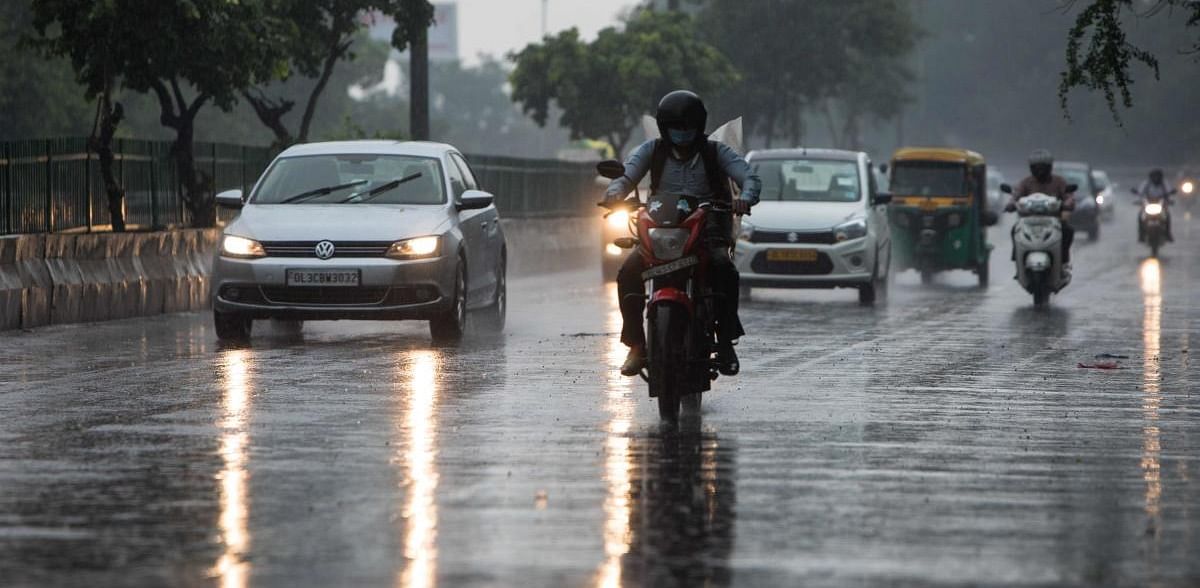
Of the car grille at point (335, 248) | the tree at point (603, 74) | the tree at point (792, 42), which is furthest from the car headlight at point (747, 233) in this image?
the tree at point (792, 42)

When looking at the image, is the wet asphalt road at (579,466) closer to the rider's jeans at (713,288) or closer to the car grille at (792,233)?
the rider's jeans at (713,288)

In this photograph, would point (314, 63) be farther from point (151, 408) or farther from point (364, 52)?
point (364, 52)

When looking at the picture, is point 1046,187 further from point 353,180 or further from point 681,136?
point 681,136

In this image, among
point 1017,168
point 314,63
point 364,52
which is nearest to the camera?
point 314,63

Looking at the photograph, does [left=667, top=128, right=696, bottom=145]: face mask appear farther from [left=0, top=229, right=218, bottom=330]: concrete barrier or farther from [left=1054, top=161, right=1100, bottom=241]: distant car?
[left=1054, top=161, right=1100, bottom=241]: distant car

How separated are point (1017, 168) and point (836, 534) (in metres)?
142

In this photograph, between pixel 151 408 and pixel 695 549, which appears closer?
pixel 695 549

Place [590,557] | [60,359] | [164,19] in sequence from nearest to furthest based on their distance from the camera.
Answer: [590,557], [60,359], [164,19]

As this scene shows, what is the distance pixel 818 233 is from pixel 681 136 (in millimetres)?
13207

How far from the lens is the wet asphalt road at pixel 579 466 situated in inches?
293

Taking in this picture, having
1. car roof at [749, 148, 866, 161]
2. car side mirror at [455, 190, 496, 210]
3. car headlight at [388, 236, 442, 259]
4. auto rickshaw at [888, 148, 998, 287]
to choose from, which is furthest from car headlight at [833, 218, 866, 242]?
car headlight at [388, 236, 442, 259]

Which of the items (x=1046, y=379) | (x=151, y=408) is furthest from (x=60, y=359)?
(x=1046, y=379)

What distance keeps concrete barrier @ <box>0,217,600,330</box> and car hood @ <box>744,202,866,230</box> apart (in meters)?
5.99

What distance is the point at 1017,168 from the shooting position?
14725 cm
